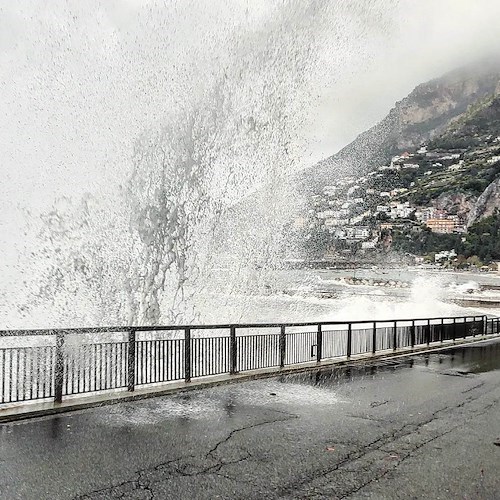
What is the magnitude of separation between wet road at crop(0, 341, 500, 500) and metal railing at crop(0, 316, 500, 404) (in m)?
0.78

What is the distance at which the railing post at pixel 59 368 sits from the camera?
8.16 metres

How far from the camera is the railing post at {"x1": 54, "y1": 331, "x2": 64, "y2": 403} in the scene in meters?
8.16

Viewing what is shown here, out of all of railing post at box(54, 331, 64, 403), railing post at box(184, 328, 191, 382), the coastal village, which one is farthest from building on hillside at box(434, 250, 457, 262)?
railing post at box(54, 331, 64, 403)

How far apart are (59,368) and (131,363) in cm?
150

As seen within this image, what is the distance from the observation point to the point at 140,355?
9930 mm

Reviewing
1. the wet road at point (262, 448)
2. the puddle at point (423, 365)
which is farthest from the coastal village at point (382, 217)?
the wet road at point (262, 448)

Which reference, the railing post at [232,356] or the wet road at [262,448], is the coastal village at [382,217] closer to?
the railing post at [232,356]

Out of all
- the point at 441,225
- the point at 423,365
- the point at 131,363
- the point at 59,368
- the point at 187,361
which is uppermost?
the point at 441,225

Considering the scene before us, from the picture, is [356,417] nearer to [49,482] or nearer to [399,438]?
[399,438]

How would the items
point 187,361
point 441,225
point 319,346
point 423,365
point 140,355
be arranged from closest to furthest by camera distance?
1. point 140,355
2. point 187,361
3. point 319,346
4. point 423,365
5. point 441,225

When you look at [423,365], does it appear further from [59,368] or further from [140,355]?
[59,368]

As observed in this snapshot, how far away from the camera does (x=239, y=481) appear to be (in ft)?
17.6

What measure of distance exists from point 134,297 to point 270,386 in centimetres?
1353

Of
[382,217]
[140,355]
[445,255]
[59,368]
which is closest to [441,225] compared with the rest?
[382,217]
